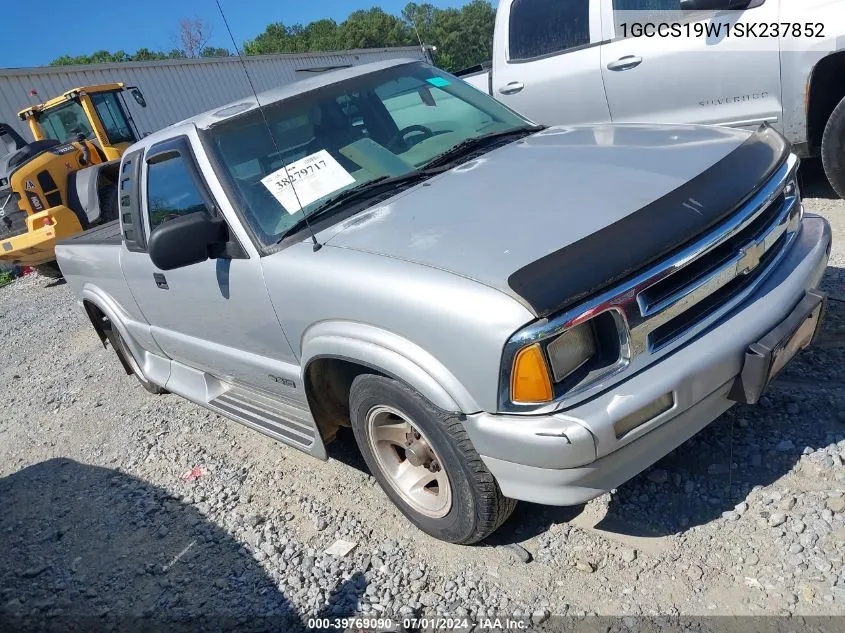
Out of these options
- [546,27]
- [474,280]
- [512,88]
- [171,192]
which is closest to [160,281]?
[171,192]

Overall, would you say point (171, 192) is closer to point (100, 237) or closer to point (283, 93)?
point (283, 93)

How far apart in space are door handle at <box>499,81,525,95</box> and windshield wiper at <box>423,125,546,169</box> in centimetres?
250

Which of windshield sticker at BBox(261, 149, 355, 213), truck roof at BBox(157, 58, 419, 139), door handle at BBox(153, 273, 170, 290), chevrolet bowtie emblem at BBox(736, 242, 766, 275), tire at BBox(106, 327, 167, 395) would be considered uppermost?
truck roof at BBox(157, 58, 419, 139)

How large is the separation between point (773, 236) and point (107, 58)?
5017 centimetres

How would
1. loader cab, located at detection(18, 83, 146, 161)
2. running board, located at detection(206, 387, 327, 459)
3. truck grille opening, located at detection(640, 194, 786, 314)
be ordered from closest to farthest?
truck grille opening, located at detection(640, 194, 786, 314) → running board, located at detection(206, 387, 327, 459) → loader cab, located at detection(18, 83, 146, 161)

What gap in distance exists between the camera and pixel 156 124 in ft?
72.5

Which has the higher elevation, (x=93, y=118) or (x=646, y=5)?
(x=93, y=118)

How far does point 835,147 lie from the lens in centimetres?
445

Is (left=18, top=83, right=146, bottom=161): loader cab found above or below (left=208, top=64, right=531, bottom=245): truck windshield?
above

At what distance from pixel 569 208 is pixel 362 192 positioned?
1022mm

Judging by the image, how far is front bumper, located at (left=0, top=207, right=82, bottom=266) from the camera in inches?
396

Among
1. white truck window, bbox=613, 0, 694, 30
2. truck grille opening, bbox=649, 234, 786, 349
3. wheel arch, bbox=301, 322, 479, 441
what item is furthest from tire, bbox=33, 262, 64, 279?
truck grille opening, bbox=649, 234, 786, 349

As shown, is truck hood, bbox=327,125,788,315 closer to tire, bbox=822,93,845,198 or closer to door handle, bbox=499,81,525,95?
tire, bbox=822,93,845,198

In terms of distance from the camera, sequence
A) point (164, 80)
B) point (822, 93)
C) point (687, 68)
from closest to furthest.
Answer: point (822, 93) < point (687, 68) < point (164, 80)
